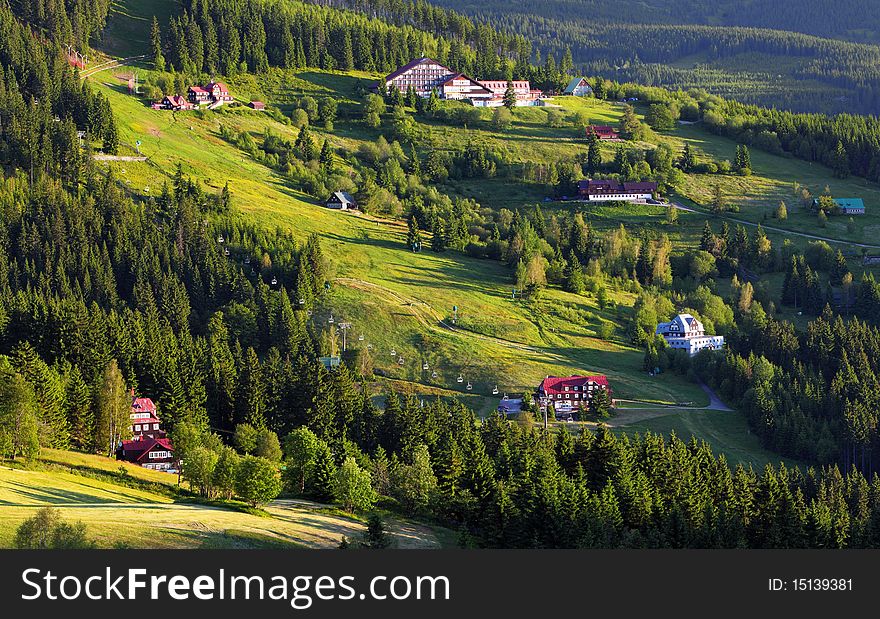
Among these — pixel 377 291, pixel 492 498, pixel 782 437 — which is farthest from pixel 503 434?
pixel 377 291

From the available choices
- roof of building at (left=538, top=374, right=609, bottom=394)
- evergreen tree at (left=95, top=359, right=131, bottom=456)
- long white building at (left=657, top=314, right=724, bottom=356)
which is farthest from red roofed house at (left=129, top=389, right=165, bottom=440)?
long white building at (left=657, top=314, right=724, bottom=356)

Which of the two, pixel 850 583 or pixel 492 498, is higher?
pixel 850 583

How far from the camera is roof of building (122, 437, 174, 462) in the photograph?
111 m

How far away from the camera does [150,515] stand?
267 feet

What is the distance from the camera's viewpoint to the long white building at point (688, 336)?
586ft

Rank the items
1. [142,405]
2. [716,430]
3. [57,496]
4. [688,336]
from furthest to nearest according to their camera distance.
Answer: [688,336] < [716,430] < [142,405] < [57,496]

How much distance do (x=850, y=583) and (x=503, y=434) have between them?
61563mm

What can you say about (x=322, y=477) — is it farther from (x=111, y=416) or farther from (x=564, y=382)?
(x=564, y=382)

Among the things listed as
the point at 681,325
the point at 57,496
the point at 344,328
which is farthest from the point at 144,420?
the point at 681,325

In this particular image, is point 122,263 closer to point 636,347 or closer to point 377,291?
point 377,291

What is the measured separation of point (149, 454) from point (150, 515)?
30434 mm

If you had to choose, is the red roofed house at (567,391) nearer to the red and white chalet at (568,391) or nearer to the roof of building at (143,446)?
the red and white chalet at (568,391)

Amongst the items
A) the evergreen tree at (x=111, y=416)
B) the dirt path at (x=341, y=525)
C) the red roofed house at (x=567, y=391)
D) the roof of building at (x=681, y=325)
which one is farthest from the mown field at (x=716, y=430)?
the evergreen tree at (x=111, y=416)

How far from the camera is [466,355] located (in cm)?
16412
